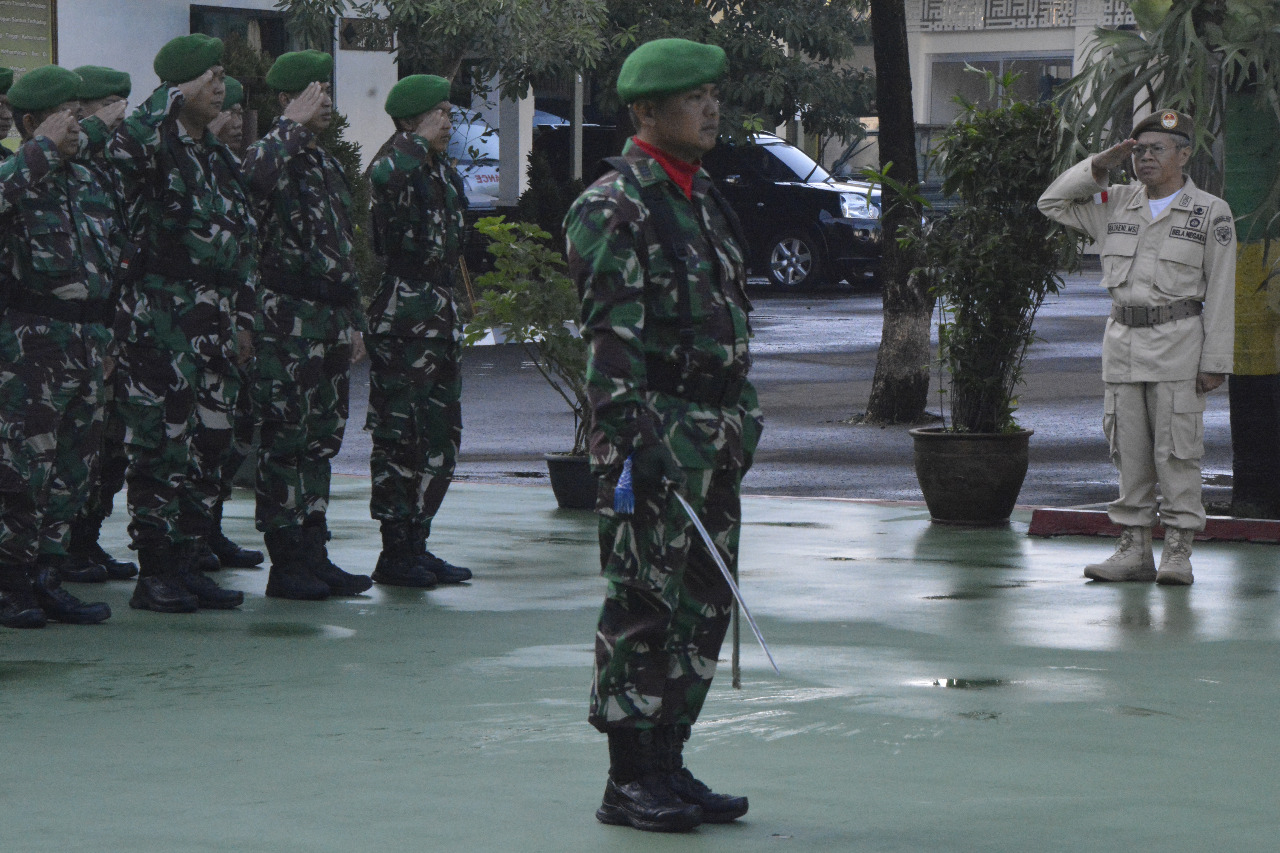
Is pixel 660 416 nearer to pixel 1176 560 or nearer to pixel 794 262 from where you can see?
pixel 1176 560

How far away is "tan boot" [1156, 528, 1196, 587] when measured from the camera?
27.4 feet

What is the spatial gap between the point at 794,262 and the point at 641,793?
25.4 metres

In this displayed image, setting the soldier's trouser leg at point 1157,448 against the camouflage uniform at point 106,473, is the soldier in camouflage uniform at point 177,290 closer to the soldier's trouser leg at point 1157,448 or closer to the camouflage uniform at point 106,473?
the camouflage uniform at point 106,473

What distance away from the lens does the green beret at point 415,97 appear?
319 inches

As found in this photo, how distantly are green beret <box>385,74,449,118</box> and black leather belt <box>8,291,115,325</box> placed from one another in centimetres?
159

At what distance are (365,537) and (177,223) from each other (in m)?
2.86

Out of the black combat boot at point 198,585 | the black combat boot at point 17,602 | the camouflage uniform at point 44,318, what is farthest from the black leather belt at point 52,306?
the black combat boot at point 198,585

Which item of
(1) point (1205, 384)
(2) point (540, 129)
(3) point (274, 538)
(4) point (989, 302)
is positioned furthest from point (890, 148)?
(2) point (540, 129)

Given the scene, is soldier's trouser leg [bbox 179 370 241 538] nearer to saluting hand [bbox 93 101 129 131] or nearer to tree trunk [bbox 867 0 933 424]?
saluting hand [bbox 93 101 129 131]

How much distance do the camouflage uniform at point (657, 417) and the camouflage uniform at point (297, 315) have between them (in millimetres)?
3368

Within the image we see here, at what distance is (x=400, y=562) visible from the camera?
8.35 metres

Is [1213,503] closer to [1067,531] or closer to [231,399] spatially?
[1067,531]

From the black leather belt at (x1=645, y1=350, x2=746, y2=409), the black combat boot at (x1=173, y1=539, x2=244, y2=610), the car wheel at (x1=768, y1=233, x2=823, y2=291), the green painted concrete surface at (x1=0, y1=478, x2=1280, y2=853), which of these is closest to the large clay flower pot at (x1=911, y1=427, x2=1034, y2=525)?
the green painted concrete surface at (x1=0, y1=478, x2=1280, y2=853)

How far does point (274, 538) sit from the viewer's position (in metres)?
8.05
